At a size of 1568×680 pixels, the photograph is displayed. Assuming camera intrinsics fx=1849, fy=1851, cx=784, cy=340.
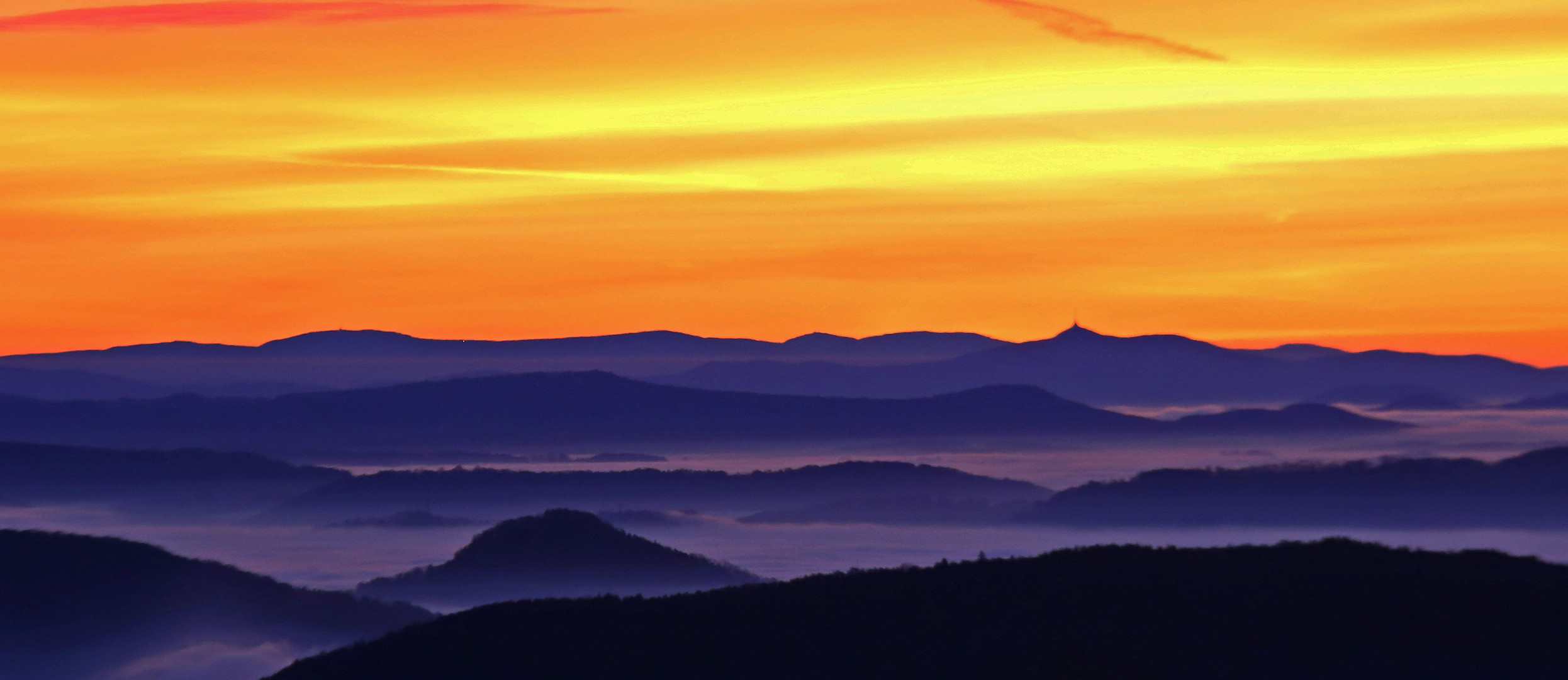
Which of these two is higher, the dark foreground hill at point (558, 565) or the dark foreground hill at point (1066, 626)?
the dark foreground hill at point (558, 565)

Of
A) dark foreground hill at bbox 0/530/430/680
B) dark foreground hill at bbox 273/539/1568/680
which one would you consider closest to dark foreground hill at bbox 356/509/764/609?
dark foreground hill at bbox 0/530/430/680

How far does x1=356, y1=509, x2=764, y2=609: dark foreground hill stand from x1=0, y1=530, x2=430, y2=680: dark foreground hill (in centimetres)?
2083

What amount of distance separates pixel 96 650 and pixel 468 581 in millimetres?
41969

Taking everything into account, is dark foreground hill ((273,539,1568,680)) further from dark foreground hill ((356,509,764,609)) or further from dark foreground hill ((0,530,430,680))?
dark foreground hill ((356,509,764,609))

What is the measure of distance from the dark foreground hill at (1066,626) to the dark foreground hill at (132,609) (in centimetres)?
4989

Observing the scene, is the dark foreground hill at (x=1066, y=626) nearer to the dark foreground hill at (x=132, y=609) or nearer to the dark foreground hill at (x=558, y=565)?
the dark foreground hill at (x=132, y=609)

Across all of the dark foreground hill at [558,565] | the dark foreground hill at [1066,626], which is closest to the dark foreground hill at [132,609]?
the dark foreground hill at [558,565]

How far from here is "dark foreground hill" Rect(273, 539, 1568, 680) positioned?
129ft

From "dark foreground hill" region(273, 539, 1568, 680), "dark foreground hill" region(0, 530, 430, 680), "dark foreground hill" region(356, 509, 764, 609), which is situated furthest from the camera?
"dark foreground hill" region(356, 509, 764, 609)

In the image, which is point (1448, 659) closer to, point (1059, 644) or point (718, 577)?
point (1059, 644)

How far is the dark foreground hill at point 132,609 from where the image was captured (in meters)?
93.1

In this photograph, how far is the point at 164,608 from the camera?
10012cm

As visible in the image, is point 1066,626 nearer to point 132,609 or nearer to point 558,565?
point 132,609

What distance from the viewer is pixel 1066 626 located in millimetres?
42750
